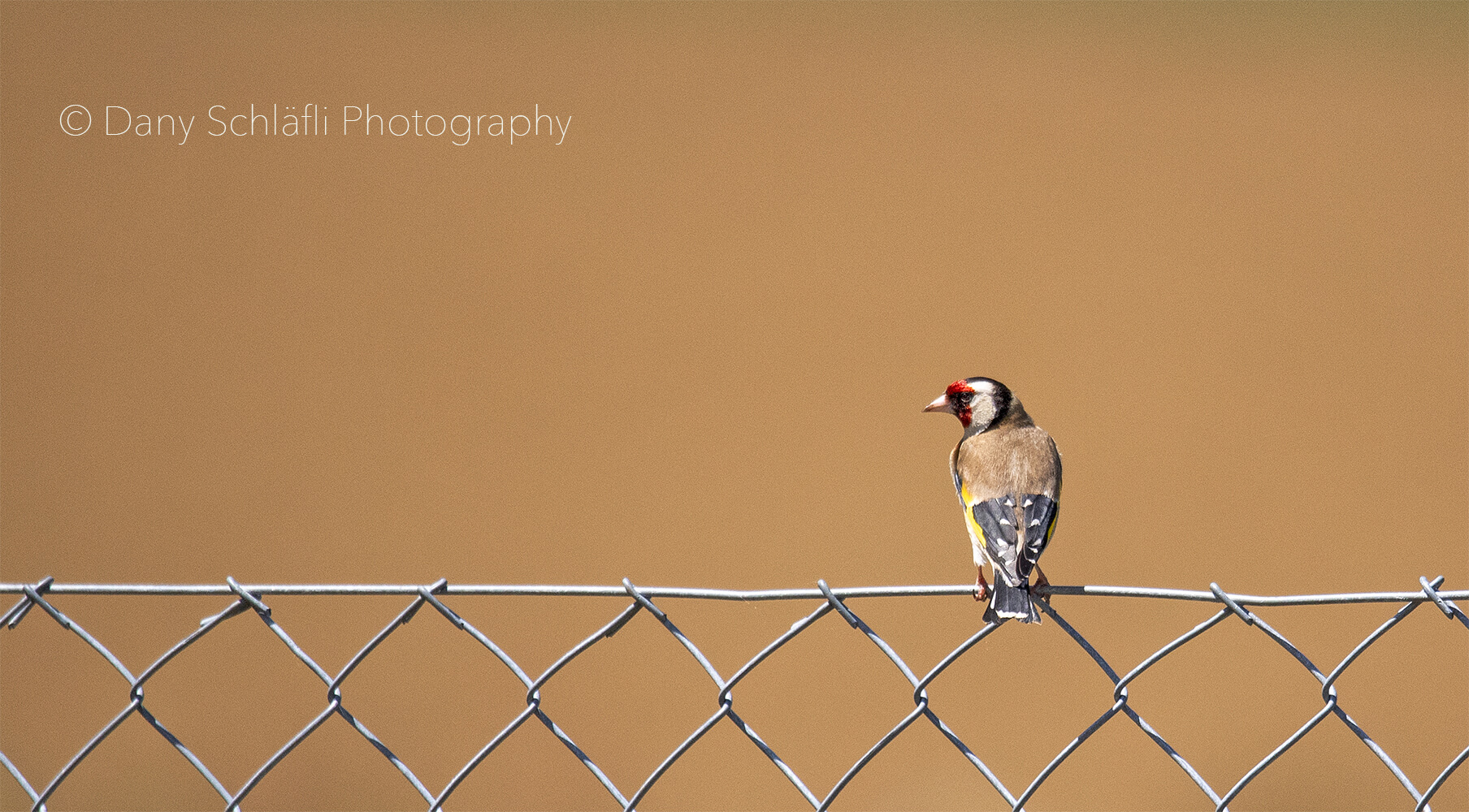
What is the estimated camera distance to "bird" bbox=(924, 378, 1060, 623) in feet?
7.15

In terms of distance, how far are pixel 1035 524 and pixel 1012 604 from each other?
0.44m

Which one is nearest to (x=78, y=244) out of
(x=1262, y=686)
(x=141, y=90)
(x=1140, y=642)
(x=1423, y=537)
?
(x=141, y=90)

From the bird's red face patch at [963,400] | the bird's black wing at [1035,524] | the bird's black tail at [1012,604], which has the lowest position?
the bird's black tail at [1012,604]

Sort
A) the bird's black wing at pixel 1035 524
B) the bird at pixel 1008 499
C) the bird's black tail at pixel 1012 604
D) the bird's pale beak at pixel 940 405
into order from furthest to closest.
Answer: the bird's pale beak at pixel 940 405 < the bird's black wing at pixel 1035 524 < the bird at pixel 1008 499 < the bird's black tail at pixel 1012 604

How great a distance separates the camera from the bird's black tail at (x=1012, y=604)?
6.66 feet

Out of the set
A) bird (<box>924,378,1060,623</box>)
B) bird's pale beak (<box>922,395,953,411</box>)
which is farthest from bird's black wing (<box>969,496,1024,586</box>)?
bird's pale beak (<box>922,395,953,411</box>)

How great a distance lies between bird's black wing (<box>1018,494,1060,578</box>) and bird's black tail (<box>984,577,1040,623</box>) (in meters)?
0.10

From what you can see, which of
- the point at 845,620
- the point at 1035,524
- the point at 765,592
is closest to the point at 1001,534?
the point at 1035,524

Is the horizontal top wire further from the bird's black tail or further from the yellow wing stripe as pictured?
the yellow wing stripe

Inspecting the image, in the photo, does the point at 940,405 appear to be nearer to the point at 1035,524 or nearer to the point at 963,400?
the point at 963,400

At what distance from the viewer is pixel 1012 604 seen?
2088 millimetres

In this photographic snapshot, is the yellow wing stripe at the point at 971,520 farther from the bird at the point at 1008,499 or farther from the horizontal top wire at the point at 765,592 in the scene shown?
the horizontal top wire at the point at 765,592

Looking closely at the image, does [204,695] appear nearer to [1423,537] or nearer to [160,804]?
[160,804]

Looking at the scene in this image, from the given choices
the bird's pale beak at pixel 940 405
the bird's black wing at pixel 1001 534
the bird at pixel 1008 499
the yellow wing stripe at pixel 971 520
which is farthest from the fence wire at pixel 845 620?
the bird's pale beak at pixel 940 405
